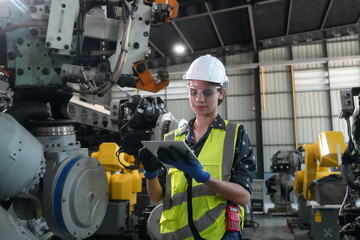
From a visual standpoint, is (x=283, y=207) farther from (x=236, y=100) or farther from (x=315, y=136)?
(x=236, y=100)

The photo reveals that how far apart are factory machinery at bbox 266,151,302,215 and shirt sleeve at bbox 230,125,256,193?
711cm

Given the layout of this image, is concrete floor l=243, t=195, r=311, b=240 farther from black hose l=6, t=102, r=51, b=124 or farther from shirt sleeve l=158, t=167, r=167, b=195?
black hose l=6, t=102, r=51, b=124

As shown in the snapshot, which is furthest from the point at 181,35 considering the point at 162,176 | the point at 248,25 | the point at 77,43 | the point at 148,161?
the point at 148,161

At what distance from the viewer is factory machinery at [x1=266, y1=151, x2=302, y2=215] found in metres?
8.33

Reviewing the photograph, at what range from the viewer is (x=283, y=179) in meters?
8.64

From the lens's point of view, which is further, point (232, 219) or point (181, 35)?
point (181, 35)

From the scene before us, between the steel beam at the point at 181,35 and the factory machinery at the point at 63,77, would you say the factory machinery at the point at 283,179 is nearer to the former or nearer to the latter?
the steel beam at the point at 181,35

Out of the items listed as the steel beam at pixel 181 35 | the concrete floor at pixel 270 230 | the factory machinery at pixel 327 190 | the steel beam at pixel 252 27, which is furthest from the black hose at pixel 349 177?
the steel beam at pixel 181 35

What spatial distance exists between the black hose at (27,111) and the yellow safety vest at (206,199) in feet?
3.74

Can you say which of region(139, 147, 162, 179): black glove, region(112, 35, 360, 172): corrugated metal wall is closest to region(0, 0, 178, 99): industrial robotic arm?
region(139, 147, 162, 179): black glove

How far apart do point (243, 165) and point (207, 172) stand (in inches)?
9.2

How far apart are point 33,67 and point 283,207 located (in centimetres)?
850

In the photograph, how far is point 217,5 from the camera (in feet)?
28.0

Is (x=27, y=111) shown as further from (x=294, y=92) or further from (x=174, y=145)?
(x=294, y=92)
